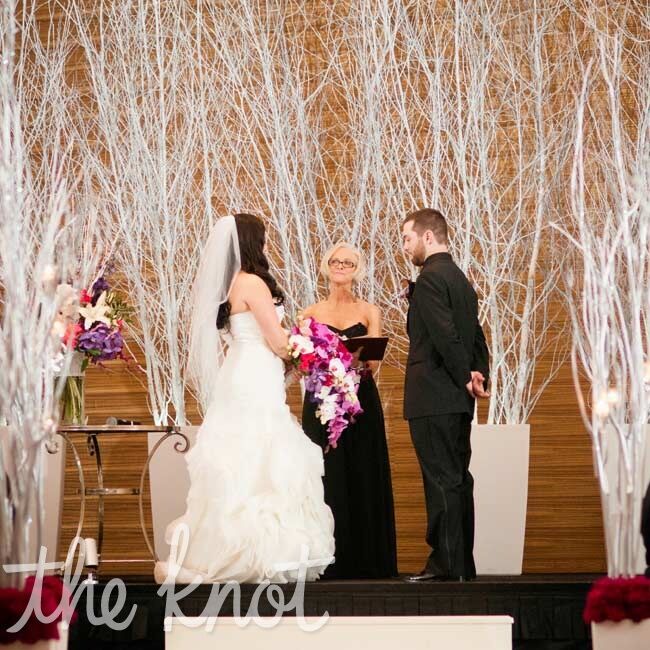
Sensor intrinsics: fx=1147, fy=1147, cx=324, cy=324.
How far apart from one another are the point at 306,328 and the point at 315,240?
1.77m

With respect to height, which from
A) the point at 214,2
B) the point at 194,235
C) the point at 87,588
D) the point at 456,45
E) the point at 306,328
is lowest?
the point at 87,588

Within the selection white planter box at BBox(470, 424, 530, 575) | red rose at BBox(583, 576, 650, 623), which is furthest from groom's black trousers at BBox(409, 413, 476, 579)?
red rose at BBox(583, 576, 650, 623)

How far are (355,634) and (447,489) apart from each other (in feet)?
2.87

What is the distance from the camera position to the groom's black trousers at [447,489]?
4.48 metres

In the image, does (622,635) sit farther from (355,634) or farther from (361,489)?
(361,489)

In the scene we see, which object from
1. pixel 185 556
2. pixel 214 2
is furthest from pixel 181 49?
pixel 185 556

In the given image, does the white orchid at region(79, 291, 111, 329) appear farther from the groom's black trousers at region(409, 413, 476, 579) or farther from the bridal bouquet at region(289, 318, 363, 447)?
the groom's black trousers at region(409, 413, 476, 579)

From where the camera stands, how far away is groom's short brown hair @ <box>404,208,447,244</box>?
15.3 ft

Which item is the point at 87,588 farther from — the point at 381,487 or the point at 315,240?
the point at 315,240

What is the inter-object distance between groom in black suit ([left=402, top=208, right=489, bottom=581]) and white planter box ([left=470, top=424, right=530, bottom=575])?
0.81 meters

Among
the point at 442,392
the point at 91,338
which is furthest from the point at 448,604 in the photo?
the point at 91,338

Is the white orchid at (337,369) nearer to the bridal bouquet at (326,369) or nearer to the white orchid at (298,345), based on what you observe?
the bridal bouquet at (326,369)

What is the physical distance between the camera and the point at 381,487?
5.34m

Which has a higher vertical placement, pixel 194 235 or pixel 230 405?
pixel 194 235
